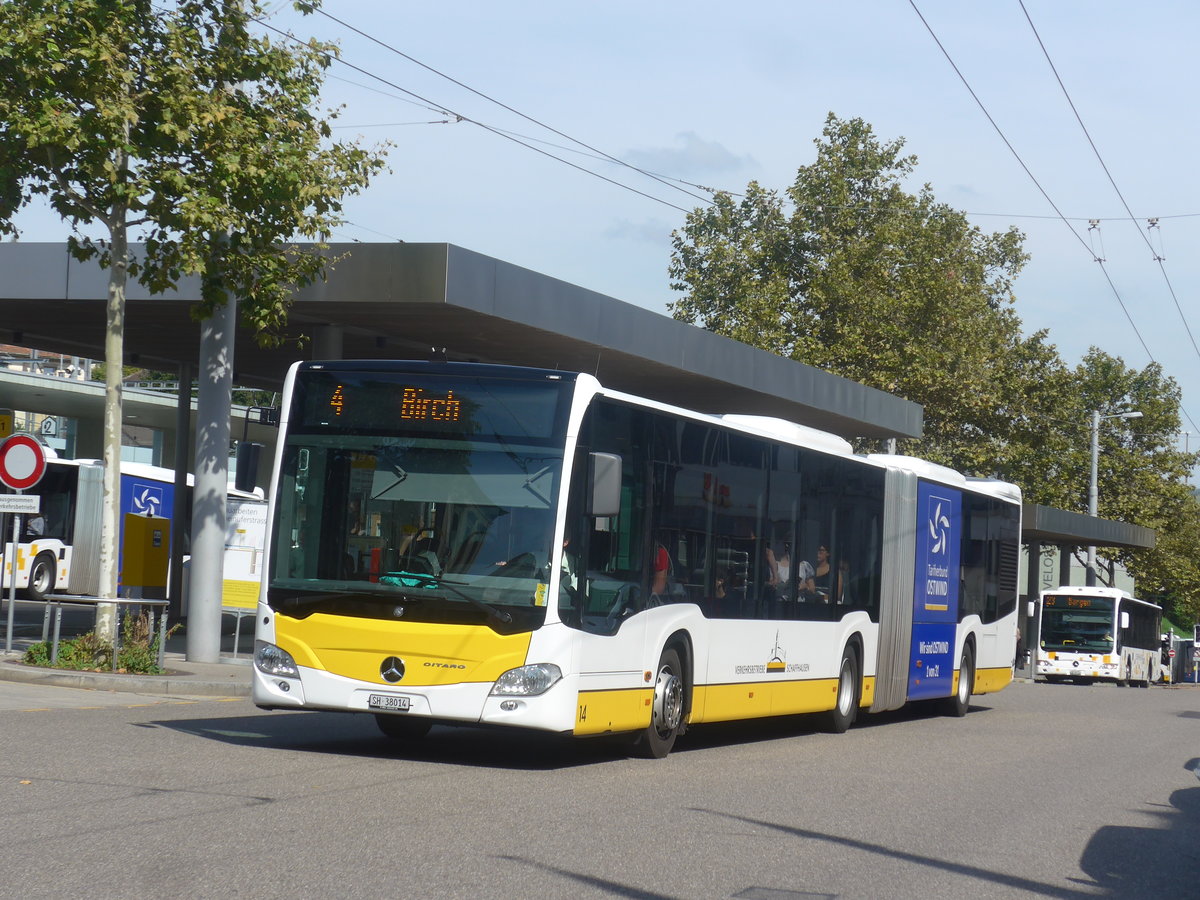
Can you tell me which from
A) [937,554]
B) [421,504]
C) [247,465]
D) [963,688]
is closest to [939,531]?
[937,554]

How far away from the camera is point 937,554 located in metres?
20.3

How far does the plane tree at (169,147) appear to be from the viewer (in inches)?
647

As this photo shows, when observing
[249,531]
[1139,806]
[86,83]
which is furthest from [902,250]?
[1139,806]

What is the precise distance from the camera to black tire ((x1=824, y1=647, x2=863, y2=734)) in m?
17.2

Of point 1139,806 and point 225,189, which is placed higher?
point 225,189

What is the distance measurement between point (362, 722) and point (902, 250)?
3870 cm

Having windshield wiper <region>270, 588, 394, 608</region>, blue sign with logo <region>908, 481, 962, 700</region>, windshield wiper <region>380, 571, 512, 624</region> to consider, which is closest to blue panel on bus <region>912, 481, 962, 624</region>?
blue sign with logo <region>908, 481, 962, 700</region>

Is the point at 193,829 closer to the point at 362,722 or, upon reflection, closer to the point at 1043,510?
the point at 362,722

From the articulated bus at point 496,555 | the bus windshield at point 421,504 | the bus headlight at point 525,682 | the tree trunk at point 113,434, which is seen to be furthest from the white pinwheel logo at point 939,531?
the bus headlight at point 525,682

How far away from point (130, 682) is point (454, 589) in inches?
272

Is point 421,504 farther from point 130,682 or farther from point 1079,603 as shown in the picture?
point 1079,603

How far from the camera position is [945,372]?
48.5m

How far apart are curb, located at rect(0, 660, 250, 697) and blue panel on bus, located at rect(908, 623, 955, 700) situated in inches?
308

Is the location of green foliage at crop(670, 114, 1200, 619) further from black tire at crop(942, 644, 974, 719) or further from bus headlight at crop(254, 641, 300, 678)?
bus headlight at crop(254, 641, 300, 678)
